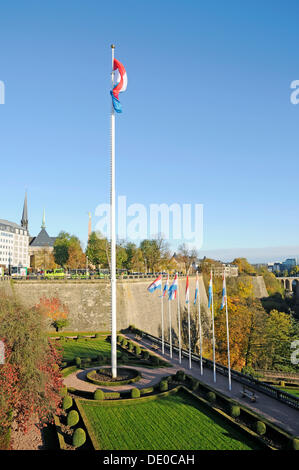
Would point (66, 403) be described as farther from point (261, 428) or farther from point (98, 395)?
point (261, 428)

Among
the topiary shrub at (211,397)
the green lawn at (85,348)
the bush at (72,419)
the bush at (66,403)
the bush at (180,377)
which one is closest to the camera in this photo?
the bush at (72,419)

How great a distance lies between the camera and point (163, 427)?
18062 mm

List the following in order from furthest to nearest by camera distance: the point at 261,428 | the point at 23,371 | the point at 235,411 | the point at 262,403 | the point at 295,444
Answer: the point at 262,403 < the point at 235,411 < the point at 261,428 < the point at 23,371 < the point at 295,444

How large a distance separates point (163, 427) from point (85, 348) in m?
20.3

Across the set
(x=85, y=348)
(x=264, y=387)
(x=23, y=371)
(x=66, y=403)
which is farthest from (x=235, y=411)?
(x=85, y=348)

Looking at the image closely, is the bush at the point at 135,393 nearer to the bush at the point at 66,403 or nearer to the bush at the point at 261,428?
the bush at the point at 66,403

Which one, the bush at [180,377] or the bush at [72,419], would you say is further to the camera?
the bush at [180,377]

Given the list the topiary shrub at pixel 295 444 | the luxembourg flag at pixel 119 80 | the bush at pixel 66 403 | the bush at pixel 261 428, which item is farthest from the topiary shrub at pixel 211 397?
the luxembourg flag at pixel 119 80

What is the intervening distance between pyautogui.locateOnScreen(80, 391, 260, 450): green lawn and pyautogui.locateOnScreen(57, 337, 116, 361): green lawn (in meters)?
12.8

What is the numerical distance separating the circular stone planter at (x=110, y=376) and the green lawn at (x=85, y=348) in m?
5.91

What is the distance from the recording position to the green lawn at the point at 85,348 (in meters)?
33.8

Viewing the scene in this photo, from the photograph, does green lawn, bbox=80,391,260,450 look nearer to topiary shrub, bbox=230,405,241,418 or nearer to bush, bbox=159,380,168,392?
topiary shrub, bbox=230,405,241,418

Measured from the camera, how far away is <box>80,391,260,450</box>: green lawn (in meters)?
16.2
